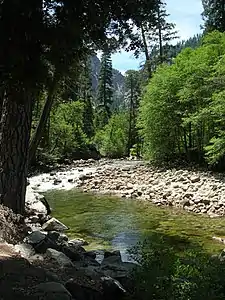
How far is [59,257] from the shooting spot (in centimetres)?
559

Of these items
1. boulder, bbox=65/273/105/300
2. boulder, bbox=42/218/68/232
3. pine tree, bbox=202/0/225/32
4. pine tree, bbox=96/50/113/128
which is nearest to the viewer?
boulder, bbox=65/273/105/300

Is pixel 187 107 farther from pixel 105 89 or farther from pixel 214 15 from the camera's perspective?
pixel 105 89

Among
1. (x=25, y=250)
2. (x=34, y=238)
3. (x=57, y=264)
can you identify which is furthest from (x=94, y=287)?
(x=34, y=238)

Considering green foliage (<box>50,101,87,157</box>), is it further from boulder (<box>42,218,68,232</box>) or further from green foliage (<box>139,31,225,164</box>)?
boulder (<box>42,218,68,232</box>)

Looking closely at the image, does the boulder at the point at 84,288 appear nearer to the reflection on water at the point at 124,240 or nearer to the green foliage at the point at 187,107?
the reflection on water at the point at 124,240

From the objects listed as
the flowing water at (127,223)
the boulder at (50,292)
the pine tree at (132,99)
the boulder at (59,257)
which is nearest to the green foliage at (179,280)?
the boulder at (50,292)

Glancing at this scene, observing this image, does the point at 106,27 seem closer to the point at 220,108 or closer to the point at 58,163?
the point at 220,108

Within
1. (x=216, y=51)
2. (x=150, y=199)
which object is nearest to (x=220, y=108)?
(x=150, y=199)

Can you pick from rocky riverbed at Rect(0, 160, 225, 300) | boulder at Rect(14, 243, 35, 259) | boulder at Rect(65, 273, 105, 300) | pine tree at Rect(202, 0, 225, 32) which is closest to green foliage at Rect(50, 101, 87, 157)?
pine tree at Rect(202, 0, 225, 32)

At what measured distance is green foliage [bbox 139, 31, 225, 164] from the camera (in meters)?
18.4

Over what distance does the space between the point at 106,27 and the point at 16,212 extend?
346 cm

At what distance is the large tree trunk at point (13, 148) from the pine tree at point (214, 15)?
23351mm

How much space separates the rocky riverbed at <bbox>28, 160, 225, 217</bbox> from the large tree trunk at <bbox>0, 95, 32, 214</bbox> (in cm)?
693

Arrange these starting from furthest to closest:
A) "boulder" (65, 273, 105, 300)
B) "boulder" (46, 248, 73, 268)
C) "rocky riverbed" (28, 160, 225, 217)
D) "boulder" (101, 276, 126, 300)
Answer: "rocky riverbed" (28, 160, 225, 217), "boulder" (46, 248, 73, 268), "boulder" (101, 276, 126, 300), "boulder" (65, 273, 105, 300)
